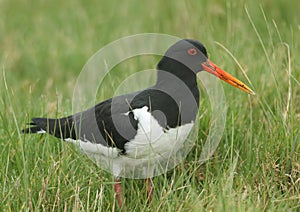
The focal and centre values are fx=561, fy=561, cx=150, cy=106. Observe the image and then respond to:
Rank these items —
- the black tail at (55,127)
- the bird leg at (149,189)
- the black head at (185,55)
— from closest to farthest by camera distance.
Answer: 1. the bird leg at (149,189)
2. the black head at (185,55)
3. the black tail at (55,127)

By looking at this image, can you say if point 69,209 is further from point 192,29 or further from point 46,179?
point 192,29

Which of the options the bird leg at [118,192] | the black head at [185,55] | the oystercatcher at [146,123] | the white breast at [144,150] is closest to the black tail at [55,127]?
the oystercatcher at [146,123]

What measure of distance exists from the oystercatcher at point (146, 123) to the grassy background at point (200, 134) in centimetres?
11

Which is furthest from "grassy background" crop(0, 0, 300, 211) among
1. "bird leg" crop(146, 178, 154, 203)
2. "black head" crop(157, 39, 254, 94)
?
"black head" crop(157, 39, 254, 94)

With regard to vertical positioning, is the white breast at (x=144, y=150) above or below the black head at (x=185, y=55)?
below

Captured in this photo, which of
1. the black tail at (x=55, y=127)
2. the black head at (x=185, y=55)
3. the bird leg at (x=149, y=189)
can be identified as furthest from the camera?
the black tail at (x=55, y=127)

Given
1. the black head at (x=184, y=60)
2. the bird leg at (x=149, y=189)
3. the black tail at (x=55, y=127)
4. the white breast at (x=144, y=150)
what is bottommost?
the bird leg at (x=149, y=189)

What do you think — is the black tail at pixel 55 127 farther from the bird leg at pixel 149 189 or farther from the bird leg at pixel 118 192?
the bird leg at pixel 149 189

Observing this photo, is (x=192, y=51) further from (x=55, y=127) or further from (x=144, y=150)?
(x=55, y=127)

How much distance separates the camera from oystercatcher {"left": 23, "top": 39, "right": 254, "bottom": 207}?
12.0 ft

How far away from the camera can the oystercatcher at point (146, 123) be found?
12.0 feet

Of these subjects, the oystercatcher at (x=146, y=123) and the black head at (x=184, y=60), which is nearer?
the oystercatcher at (x=146, y=123)

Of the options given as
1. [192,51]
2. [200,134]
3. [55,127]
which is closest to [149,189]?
[200,134]

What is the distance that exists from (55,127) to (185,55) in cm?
108
